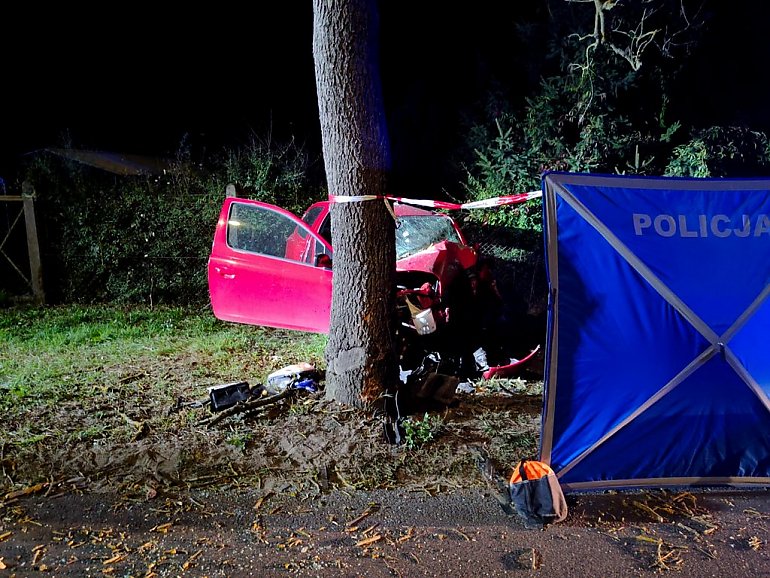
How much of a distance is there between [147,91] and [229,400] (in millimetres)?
18338

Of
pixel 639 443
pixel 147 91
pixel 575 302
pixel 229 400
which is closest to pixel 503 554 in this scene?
pixel 639 443

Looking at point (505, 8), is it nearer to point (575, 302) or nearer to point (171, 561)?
point (575, 302)

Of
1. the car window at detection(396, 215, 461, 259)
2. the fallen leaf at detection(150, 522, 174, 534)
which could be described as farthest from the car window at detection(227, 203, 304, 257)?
the fallen leaf at detection(150, 522, 174, 534)

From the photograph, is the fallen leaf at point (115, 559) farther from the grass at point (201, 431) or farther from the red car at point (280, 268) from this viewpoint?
the red car at point (280, 268)

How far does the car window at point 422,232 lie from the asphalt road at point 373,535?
4.35 metres

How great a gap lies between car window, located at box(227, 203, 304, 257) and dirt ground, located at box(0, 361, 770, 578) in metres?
2.76

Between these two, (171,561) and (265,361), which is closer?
(171,561)

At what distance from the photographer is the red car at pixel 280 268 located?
657cm

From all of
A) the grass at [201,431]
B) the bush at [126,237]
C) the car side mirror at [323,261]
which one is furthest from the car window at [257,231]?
the bush at [126,237]

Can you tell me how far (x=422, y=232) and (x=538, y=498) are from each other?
4.94 m

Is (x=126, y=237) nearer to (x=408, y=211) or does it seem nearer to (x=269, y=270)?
(x=269, y=270)

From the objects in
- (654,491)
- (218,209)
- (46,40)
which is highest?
(46,40)

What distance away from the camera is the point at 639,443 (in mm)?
3422

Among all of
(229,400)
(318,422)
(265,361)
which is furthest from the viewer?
(265,361)
